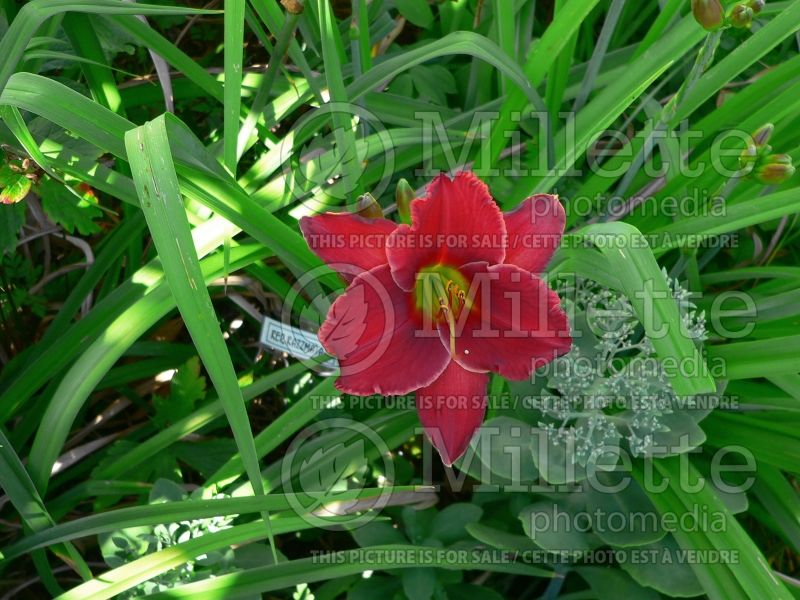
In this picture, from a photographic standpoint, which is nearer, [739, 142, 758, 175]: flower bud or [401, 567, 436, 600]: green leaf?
[739, 142, 758, 175]: flower bud

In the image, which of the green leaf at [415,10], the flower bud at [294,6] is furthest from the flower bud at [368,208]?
the green leaf at [415,10]

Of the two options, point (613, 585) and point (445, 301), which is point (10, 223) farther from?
point (613, 585)

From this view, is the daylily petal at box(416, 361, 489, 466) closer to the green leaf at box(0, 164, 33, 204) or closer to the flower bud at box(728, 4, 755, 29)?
the flower bud at box(728, 4, 755, 29)

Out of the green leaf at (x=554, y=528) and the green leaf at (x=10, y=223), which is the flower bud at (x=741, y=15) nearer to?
the green leaf at (x=554, y=528)

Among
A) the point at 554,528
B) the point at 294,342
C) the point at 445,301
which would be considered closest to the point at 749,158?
the point at 445,301

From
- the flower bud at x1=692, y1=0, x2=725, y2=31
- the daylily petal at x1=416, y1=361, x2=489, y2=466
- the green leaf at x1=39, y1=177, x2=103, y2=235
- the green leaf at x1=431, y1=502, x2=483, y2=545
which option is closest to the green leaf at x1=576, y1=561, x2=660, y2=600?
the green leaf at x1=431, y1=502, x2=483, y2=545

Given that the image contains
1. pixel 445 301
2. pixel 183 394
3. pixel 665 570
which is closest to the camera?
pixel 445 301
